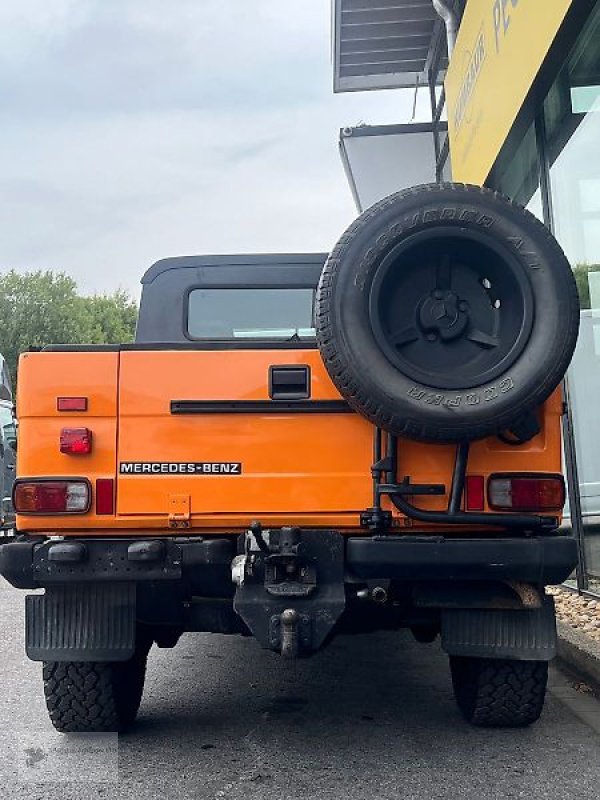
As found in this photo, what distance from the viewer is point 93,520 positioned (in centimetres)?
376

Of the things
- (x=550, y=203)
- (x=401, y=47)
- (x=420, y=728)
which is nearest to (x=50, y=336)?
(x=401, y=47)

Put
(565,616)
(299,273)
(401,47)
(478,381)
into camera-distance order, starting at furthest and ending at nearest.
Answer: (401,47) < (565,616) < (299,273) < (478,381)

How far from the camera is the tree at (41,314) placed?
136 ft

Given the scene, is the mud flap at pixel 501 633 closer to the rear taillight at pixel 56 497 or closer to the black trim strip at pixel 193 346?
the black trim strip at pixel 193 346

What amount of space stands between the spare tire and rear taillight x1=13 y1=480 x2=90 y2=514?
1.14 meters

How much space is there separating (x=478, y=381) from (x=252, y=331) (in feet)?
6.50

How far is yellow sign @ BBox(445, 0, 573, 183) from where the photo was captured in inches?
240

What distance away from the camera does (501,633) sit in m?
3.83

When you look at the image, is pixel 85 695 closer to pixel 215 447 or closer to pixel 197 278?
pixel 215 447

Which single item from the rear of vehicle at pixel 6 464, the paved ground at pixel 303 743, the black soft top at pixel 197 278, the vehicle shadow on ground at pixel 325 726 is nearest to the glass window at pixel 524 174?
the black soft top at pixel 197 278

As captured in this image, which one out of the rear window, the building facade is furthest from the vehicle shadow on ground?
the building facade

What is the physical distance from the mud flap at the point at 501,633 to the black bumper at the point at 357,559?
A: 0.26 m

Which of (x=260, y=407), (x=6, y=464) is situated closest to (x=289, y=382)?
(x=260, y=407)

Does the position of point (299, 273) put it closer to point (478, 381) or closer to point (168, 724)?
point (478, 381)
